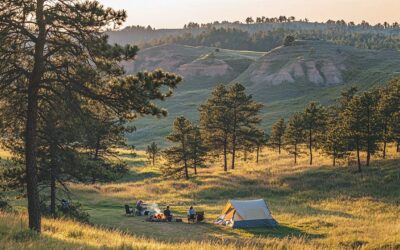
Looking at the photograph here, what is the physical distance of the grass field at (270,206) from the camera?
18.8 meters

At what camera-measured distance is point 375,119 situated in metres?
45.9

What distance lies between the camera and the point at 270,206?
132 ft

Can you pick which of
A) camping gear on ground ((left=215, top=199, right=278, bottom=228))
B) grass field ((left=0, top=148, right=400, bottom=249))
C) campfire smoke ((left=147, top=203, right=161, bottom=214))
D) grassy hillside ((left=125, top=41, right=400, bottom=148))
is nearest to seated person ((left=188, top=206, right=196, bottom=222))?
grass field ((left=0, top=148, right=400, bottom=249))

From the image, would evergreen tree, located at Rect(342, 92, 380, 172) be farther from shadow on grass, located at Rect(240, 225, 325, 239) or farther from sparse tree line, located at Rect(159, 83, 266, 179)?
shadow on grass, located at Rect(240, 225, 325, 239)

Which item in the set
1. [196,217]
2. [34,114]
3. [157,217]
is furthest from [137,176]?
[34,114]

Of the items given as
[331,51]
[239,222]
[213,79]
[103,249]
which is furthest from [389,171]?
[213,79]

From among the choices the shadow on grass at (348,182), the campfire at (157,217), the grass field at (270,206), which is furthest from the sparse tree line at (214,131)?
the campfire at (157,217)

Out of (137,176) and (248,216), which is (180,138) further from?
(248,216)

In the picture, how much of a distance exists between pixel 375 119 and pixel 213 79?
134 m

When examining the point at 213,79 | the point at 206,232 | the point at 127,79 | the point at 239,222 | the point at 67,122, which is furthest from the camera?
the point at 213,79

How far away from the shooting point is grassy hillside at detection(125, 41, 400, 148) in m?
119

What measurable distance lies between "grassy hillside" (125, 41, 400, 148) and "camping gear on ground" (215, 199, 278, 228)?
6889 centimetres

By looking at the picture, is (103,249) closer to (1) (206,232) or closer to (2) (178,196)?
(1) (206,232)

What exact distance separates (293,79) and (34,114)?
133366 millimetres
